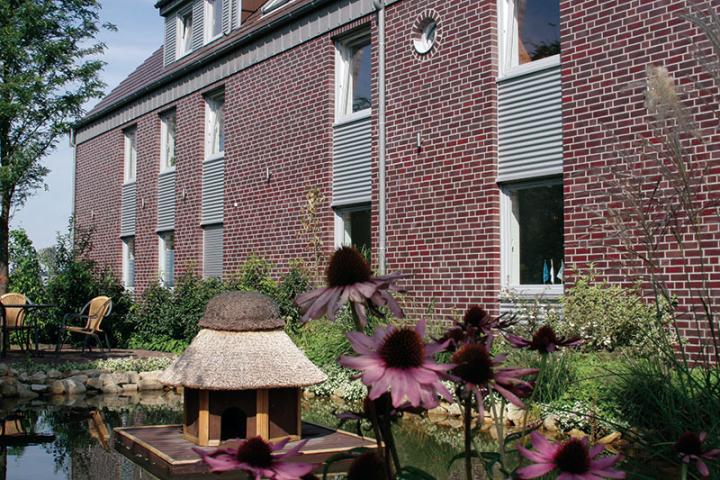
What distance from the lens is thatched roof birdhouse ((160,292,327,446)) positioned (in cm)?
664

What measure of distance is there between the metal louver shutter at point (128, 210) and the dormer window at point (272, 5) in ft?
22.0

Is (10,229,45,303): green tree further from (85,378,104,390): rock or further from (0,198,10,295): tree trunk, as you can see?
(85,378,104,390): rock

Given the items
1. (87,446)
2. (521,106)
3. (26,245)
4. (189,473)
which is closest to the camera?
(189,473)

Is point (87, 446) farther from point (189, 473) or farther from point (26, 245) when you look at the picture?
point (26, 245)

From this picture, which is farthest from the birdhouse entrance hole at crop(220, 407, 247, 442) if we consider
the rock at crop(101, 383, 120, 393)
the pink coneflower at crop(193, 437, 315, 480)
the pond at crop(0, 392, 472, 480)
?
the pink coneflower at crop(193, 437, 315, 480)

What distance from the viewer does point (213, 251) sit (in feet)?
58.8

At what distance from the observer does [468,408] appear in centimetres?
217

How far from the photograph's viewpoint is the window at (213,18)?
62.4ft

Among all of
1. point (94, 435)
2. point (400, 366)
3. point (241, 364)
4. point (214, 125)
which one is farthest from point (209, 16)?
point (400, 366)

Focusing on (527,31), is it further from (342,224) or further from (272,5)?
(272,5)

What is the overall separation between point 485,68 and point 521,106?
810mm

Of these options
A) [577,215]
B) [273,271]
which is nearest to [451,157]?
[577,215]

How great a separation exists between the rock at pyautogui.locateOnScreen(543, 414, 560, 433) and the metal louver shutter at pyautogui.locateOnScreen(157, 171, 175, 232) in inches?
527

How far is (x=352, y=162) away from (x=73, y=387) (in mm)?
5339
